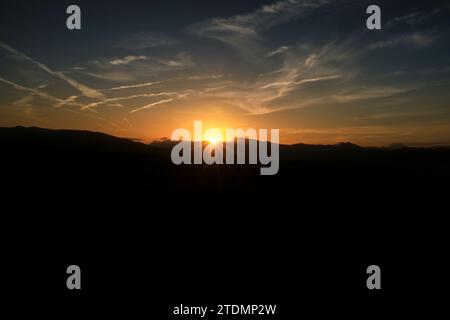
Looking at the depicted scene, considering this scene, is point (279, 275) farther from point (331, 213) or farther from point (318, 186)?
point (318, 186)

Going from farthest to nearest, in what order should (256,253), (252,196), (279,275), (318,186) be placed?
1. (318,186)
2. (252,196)
3. (256,253)
4. (279,275)

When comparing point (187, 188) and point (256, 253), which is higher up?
point (187, 188)

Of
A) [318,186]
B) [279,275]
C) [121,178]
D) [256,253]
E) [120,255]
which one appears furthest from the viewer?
[318,186]

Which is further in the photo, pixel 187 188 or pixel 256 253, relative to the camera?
A: pixel 187 188

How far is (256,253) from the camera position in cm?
1038

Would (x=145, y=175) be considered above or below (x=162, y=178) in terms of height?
above

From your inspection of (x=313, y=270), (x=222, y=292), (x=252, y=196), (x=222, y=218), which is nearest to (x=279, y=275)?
(x=313, y=270)

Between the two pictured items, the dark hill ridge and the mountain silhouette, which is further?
the dark hill ridge

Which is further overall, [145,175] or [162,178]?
[145,175]

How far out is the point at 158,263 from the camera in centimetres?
934

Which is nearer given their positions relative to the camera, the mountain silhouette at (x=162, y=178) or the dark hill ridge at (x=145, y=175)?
the mountain silhouette at (x=162, y=178)
